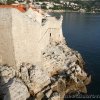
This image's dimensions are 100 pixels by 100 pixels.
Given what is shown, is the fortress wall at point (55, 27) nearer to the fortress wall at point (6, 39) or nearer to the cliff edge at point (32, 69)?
the cliff edge at point (32, 69)

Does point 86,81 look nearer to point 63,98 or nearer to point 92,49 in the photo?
point 63,98

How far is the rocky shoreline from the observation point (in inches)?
859

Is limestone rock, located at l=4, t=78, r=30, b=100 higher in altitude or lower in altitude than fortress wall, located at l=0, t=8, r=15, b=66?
lower

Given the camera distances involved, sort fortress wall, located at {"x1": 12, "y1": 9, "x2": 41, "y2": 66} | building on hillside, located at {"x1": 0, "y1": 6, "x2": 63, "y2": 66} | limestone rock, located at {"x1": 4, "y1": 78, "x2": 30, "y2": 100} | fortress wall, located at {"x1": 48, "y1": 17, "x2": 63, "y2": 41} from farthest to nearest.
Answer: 1. fortress wall, located at {"x1": 48, "y1": 17, "x2": 63, "y2": 41}
2. fortress wall, located at {"x1": 12, "y1": 9, "x2": 41, "y2": 66}
3. building on hillside, located at {"x1": 0, "y1": 6, "x2": 63, "y2": 66}
4. limestone rock, located at {"x1": 4, "y1": 78, "x2": 30, "y2": 100}

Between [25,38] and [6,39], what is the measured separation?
1.63m

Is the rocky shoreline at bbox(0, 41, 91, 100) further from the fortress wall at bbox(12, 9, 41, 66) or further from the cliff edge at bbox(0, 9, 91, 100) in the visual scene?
the fortress wall at bbox(12, 9, 41, 66)

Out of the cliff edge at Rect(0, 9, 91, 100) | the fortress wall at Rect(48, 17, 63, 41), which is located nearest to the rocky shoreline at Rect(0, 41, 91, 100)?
the cliff edge at Rect(0, 9, 91, 100)

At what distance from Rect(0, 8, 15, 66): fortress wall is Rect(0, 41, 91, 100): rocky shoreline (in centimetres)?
59

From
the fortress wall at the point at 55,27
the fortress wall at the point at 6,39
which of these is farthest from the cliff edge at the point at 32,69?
the fortress wall at the point at 55,27

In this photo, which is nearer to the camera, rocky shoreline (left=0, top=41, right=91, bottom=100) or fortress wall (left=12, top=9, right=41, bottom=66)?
rocky shoreline (left=0, top=41, right=91, bottom=100)

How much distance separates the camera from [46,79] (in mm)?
24609

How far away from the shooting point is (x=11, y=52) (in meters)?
22.8

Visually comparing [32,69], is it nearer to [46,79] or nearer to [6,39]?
[46,79]

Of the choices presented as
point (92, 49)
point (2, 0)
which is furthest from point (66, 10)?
point (2, 0)
